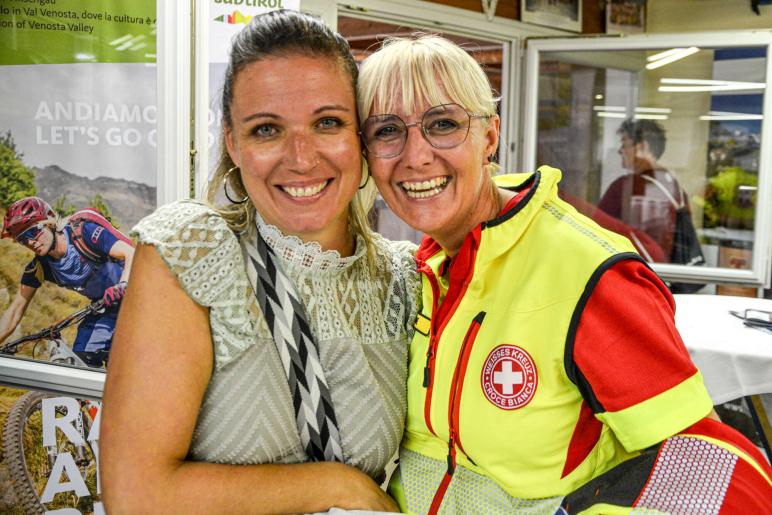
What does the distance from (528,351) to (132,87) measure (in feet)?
6.41

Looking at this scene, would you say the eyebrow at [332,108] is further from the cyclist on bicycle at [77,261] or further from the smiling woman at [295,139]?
the cyclist on bicycle at [77,261]

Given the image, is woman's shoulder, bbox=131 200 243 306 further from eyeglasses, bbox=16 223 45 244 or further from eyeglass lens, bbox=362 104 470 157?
eyeglasses, bbox=16 223 45 244

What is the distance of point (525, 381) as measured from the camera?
4.53ft

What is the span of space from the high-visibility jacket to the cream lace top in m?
0.13

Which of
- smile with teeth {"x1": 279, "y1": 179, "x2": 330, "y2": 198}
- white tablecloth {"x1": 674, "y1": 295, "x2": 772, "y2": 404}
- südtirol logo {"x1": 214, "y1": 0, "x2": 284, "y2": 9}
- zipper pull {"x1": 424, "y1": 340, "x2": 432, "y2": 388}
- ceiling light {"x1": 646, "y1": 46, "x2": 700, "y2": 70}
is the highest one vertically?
ceiling light {"x1": 646, "y1": 46, "x2": 700, "y2": 70}

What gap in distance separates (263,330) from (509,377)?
493 mm

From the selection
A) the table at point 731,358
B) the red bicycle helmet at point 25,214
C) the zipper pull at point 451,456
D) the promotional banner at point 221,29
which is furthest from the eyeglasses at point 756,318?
the red bicycle helmet at point 25,214

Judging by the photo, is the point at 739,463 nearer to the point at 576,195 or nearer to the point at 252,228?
the point at 252,228

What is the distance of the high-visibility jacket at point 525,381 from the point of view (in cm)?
132

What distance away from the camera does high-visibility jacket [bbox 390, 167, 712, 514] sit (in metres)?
1.32

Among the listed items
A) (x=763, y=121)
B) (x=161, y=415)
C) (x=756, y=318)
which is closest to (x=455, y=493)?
(x=161, y=415)

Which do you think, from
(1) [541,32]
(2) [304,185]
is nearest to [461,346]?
(2) [304,185]

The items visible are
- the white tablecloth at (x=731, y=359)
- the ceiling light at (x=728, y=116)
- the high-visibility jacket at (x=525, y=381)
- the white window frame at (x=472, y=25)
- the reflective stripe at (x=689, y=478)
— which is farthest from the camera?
the ceiling light at (x=728, y=116)

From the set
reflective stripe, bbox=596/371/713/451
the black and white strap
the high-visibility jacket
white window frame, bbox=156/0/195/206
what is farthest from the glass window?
reflective stripe, bbox=596/371/713/451
